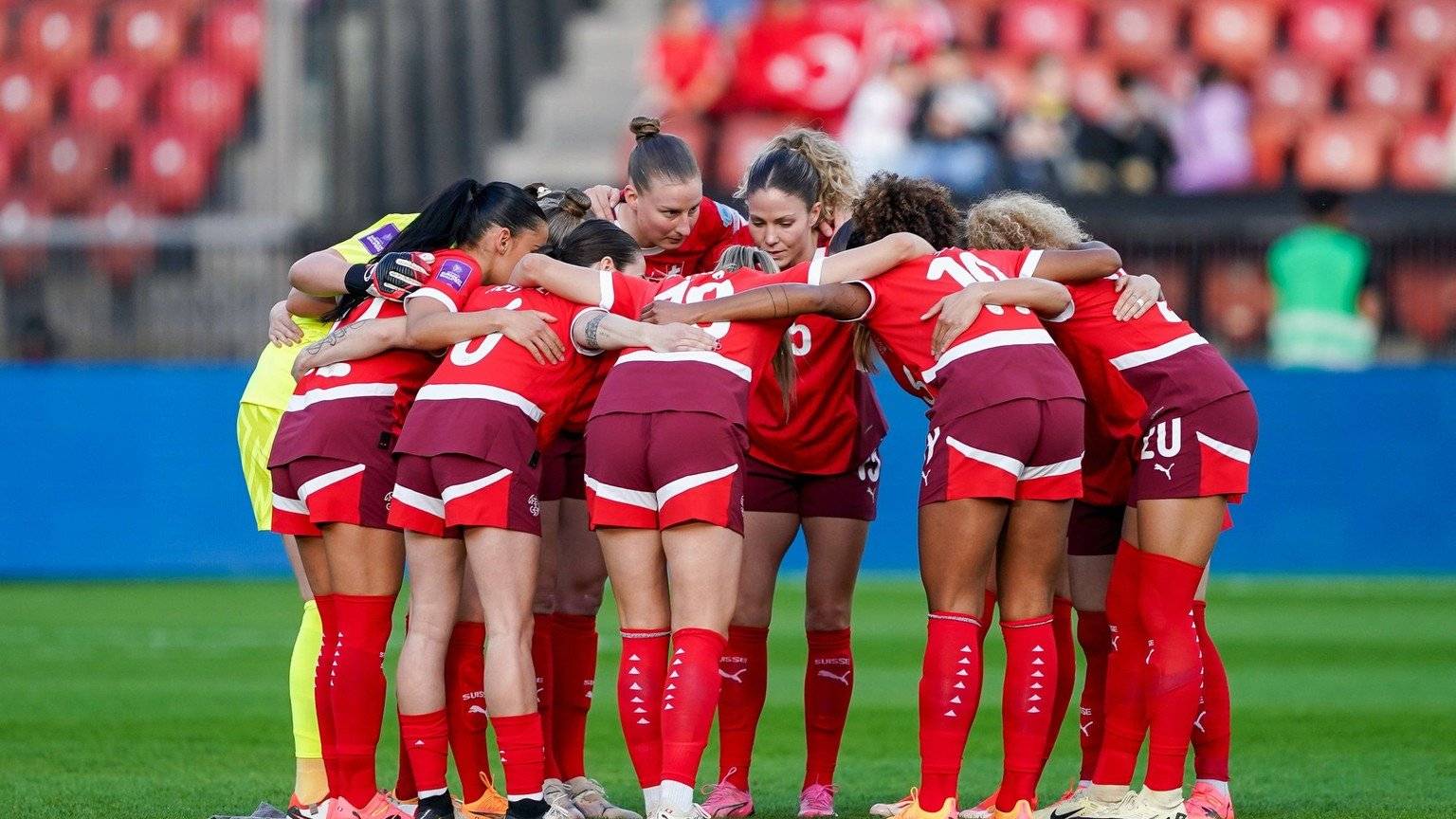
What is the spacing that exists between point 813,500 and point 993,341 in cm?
118

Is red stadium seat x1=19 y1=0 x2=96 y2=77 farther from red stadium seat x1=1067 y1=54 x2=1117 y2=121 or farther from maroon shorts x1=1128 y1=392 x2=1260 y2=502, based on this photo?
maroon shorts x1=1128 y1=392 x2=1260 y2=502

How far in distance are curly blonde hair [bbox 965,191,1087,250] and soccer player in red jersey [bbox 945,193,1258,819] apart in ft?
0.06

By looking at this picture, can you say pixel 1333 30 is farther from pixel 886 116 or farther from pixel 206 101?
pixel 206 101

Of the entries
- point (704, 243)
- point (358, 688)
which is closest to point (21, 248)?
point (704, 243)

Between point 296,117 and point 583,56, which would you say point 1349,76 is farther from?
point 296,117

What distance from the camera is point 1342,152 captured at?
17.2 meters

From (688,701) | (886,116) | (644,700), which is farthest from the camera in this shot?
(886,116)

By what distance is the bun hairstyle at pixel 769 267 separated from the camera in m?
5.83

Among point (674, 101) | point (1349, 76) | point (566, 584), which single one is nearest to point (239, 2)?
point (674, 101)

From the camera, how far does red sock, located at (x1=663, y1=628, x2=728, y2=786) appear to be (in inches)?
206

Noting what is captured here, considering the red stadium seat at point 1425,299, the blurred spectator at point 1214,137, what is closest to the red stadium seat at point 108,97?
the blurred spectator at point 1214,137

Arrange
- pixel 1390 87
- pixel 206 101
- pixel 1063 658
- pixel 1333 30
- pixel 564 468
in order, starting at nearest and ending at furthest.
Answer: pixel 1063 658
pixel 564 468
pixel 206 101
pixel 1390 87
pixel 1333 30

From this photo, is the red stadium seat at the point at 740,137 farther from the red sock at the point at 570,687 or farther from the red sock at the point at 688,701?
the red sock at the point at 688,701

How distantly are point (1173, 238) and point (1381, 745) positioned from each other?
725cm
